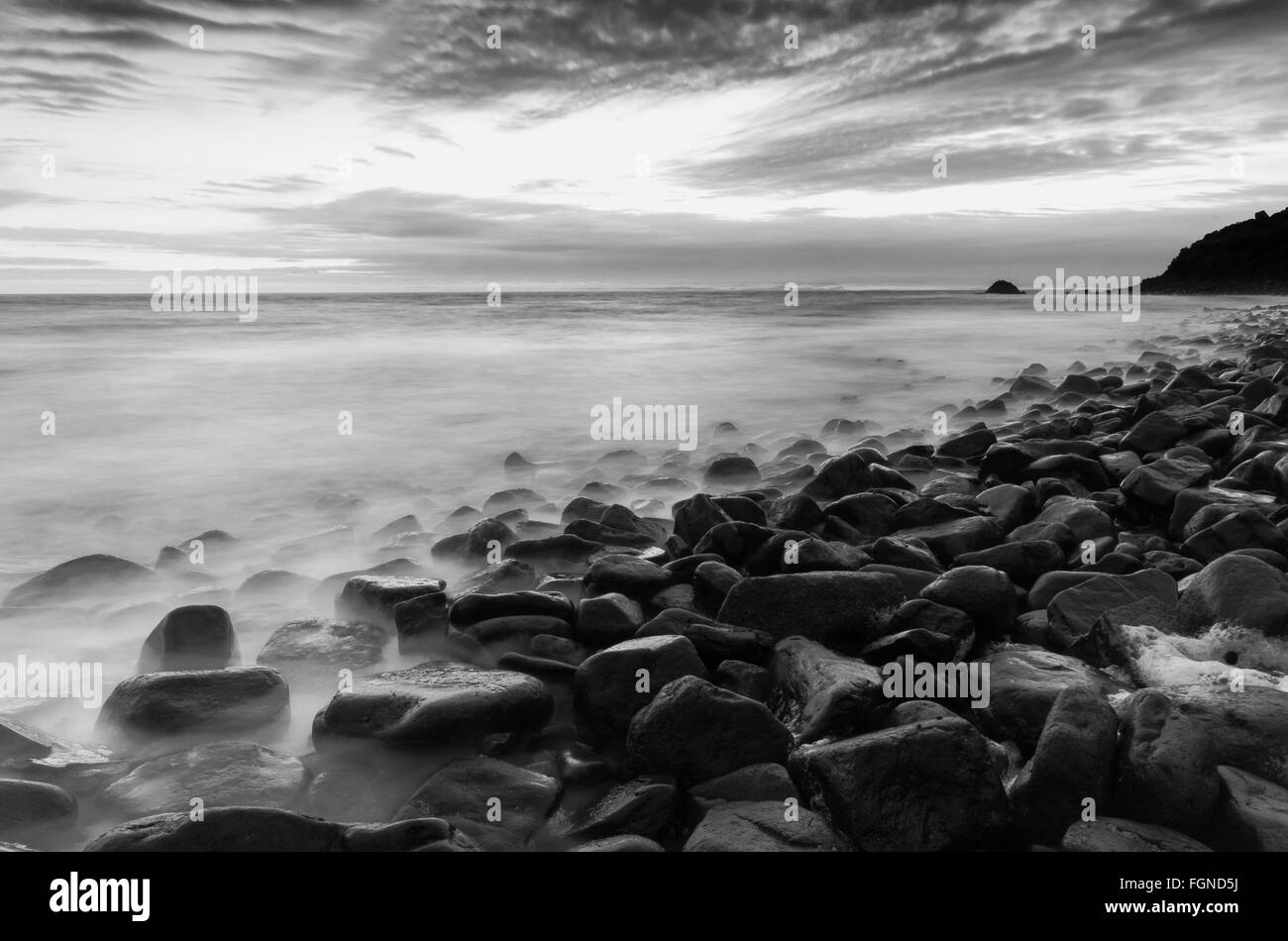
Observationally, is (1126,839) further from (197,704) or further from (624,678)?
(197,704)

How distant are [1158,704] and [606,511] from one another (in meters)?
3.43

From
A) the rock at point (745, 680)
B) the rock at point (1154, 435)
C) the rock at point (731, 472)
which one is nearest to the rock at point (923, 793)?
the rock at point (745, 680)

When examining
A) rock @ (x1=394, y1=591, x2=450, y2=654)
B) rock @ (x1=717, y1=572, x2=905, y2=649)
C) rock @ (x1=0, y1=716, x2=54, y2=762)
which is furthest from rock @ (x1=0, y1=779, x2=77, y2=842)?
rock @ (x1=717, y1=572, x2=905, y2=649)

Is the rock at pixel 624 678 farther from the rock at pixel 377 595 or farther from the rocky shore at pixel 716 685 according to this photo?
the rock at pixel 377 595

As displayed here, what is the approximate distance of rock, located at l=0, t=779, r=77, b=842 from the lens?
2.41 metres

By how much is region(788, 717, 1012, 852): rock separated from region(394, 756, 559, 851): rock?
0.89 metres

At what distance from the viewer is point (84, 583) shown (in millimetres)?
4500

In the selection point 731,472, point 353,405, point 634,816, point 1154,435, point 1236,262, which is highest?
point 1236,262

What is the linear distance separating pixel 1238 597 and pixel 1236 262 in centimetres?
6439

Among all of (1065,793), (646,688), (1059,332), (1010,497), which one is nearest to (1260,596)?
(1065,793)

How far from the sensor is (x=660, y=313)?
114 feet

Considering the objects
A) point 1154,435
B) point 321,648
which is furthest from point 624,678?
point 1154,435

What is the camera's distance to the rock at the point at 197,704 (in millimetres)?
2947

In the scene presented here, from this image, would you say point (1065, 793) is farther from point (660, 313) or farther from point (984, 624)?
point (660, 313)
